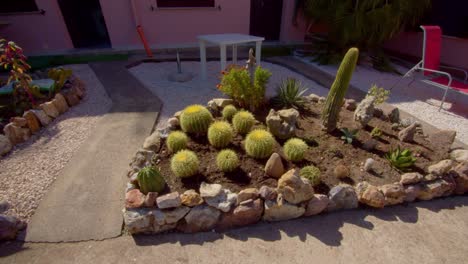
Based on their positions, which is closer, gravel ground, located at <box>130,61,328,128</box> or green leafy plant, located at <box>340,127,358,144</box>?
green leafy plant, located at <box>340,127,358,144</box>

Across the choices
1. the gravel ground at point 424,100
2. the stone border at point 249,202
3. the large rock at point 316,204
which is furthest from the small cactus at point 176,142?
the gravel ground at point 424,100

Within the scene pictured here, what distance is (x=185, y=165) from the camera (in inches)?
93.7

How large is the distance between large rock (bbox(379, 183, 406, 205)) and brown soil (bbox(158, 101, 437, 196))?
0.12 metres

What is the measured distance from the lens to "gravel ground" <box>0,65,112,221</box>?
8.14ft

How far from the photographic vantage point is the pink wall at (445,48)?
574cm

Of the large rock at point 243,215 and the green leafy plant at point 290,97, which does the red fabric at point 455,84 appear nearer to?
the green leafy plant at point 290,97

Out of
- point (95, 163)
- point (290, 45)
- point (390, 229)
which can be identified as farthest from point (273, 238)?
point (290, 45)

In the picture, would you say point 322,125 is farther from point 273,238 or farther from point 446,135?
point 273,238

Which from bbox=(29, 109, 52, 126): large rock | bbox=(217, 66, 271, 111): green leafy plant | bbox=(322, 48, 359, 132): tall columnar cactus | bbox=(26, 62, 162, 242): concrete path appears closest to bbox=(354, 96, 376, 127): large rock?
bbox=(322, 48, 359, 132): tall columnar cactus

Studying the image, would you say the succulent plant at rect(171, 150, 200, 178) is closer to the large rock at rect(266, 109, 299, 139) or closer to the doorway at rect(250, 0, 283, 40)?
the large rock at rect(266, 109, 299, 139)

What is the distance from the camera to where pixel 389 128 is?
3.28 meters

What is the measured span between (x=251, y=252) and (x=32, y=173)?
2665 mm

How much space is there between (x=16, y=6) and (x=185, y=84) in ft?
17.8

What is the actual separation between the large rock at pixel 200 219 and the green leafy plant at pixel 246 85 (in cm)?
177
